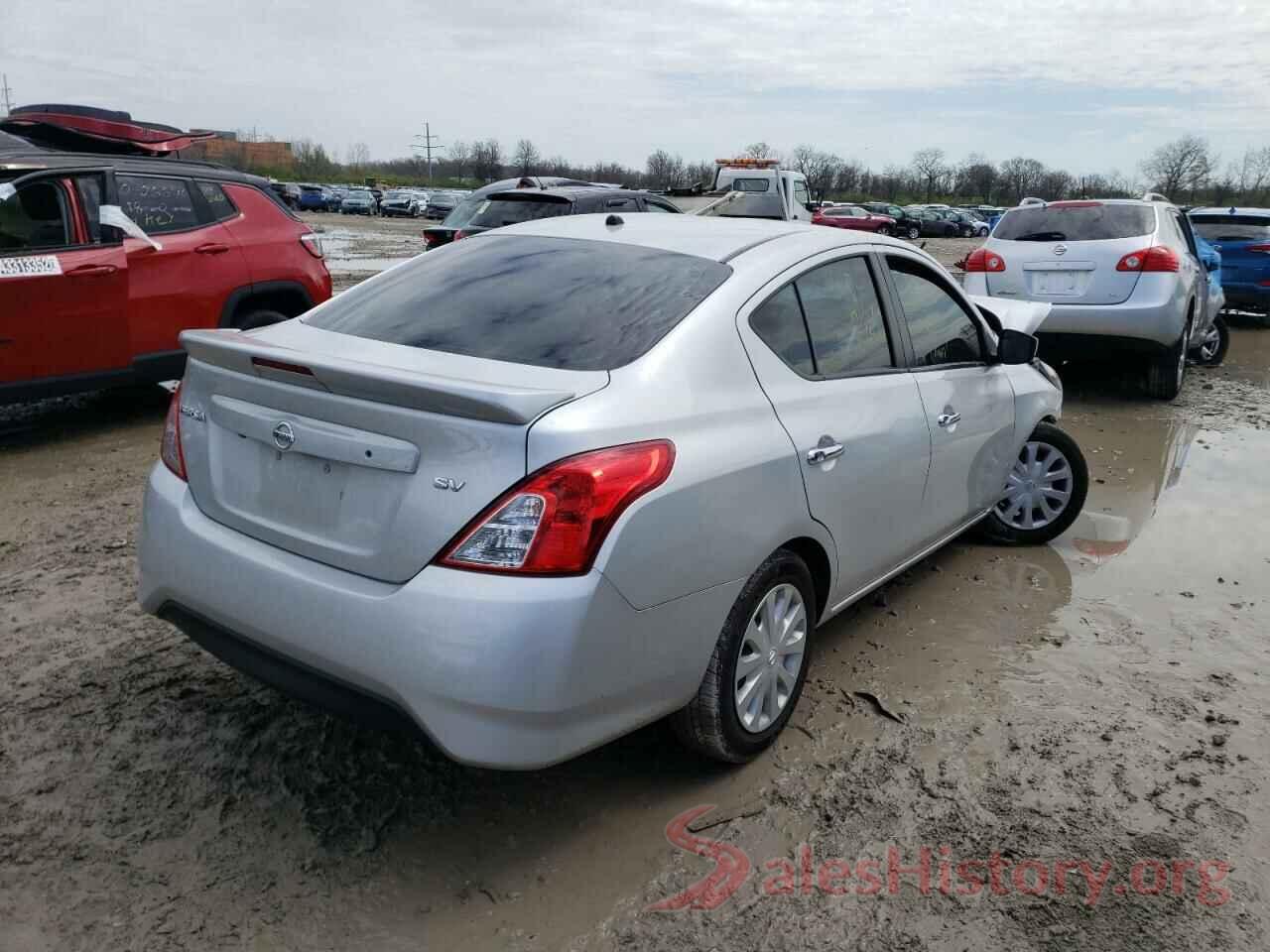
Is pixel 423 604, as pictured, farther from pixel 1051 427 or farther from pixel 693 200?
pixel 693 200

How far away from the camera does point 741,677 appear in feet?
9.39

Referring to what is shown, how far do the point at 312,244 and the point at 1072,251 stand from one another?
5.98 m

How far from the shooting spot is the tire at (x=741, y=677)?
2729mm

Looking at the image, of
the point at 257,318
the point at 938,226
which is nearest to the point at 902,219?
the point at 938,226

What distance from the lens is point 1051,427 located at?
195 inches

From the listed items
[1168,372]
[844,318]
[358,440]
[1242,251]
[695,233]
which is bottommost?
[1168,372]

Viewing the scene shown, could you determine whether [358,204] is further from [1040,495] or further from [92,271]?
[1040,495]

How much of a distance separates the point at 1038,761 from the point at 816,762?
0.71m

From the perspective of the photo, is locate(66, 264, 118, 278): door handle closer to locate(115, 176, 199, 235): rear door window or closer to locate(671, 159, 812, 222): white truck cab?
locate(115, 176, 199, 235): rear door window

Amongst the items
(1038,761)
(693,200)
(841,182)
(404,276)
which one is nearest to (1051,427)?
(1038,761)

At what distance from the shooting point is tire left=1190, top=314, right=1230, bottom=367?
1070 cm

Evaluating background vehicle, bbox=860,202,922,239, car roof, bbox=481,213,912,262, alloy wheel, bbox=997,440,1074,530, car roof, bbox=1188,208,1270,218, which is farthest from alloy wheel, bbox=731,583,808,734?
background vehicle, bbox=860,202,922,239

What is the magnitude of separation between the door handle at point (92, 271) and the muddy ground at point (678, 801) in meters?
2.27

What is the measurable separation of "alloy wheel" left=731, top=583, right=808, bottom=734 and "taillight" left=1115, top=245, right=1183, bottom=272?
6.18 metres
